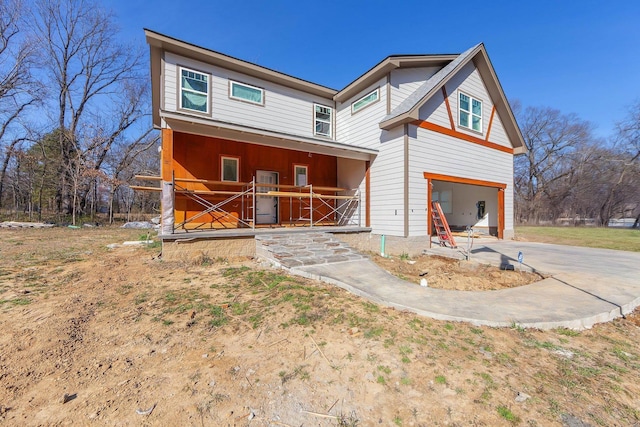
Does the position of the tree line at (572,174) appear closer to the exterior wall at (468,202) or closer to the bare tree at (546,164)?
the bare tree at (546,164)

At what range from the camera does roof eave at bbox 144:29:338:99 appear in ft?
27.2

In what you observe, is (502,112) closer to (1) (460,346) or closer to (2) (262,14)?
(2) (262,14)

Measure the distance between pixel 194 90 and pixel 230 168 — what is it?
2871 millimetres

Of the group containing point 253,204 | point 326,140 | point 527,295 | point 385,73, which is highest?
point 385,73

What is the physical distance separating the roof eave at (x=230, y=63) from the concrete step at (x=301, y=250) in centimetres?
648

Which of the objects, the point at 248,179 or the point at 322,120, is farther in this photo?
the point at 322,120

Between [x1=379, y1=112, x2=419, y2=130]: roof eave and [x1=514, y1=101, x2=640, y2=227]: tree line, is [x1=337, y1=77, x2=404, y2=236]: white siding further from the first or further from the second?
[x1=514, y1=101, x2=640, y2=227]: tree line

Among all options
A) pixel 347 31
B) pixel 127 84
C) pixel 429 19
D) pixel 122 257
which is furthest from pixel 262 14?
pixel 127 84

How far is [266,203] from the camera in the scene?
10508 millimetres

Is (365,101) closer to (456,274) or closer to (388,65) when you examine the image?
(388,65)

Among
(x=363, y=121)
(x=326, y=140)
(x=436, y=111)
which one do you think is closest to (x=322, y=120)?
(x=363, y=121)

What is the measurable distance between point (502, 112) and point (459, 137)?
141 inches

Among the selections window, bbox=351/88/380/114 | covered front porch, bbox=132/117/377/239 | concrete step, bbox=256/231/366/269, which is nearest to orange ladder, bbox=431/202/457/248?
covered front porch, bbox=132/117/377/239

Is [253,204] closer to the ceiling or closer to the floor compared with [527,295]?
closer to the ceiling
